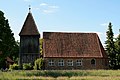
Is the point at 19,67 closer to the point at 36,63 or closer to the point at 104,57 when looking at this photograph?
the point at 36,63

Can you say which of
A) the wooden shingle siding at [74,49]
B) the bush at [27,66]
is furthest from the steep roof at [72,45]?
the bush at [27,66]

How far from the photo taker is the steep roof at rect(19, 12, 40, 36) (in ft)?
197

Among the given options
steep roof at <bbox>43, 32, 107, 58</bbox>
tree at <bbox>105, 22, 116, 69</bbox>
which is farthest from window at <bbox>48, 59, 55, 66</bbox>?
tree at <bbox>105, 22, 116, 69</bbox>

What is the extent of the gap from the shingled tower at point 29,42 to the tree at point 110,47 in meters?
15.5

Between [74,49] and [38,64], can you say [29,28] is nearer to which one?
[38,64]

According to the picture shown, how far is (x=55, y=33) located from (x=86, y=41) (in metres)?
7.11

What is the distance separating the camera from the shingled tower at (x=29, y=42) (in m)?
60.0

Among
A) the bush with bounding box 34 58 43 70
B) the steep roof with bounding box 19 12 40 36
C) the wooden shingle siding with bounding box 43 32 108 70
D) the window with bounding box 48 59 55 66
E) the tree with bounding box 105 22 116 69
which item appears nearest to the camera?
the bush with bounding box 34 58 43 70

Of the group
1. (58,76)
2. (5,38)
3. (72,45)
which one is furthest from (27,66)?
(58,76)

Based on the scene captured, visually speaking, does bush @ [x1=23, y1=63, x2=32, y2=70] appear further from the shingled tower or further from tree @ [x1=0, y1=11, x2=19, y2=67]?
tree @ [x1=0, y1=11, x2=19, y2=67]

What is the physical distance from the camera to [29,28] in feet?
198

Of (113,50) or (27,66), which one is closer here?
(27,66)

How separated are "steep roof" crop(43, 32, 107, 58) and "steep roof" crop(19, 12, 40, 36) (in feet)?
10.4

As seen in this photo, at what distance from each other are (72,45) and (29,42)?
9196 millimetres
